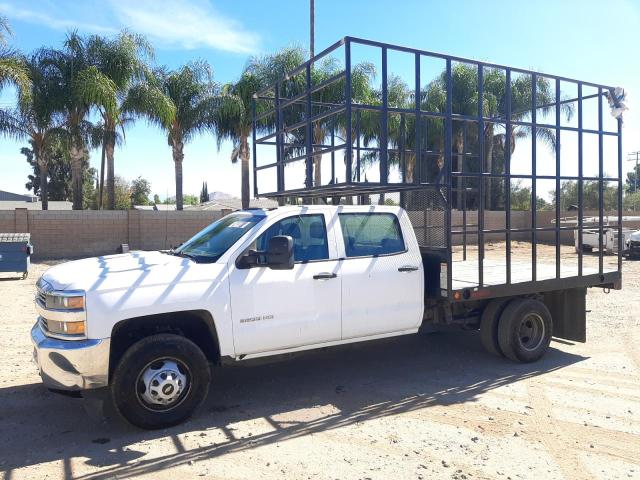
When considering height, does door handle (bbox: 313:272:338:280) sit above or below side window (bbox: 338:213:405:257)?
below

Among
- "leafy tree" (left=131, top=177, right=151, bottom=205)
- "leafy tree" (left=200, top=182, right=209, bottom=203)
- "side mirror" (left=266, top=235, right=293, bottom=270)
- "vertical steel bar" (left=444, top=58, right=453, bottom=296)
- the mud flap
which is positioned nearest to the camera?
"side mirror" (left=266, top=235, right=293, bottom=270)

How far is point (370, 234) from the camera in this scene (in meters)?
5.76

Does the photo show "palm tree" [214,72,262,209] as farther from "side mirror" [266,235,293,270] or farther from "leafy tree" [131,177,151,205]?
"leafy tree" [131,177,151,205]

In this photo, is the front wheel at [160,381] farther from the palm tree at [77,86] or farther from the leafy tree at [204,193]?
the leafy tree at [204,193]

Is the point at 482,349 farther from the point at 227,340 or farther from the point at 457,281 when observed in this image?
the point at 227,340

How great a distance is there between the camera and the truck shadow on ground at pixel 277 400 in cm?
423

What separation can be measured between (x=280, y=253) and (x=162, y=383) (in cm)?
143

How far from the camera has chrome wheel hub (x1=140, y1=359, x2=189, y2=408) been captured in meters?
4.57

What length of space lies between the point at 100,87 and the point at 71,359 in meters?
20.1

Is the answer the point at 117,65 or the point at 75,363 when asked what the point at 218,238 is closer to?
the point at 75,363

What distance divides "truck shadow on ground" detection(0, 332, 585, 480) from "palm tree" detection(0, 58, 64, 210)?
64.7ft

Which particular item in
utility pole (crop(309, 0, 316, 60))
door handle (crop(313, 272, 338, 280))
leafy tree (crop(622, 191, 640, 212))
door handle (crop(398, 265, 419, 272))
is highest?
utility pole (crop(309, 0, 316, 60))

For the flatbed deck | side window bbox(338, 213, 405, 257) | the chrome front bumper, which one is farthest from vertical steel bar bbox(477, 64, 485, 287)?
the chrome front bumper

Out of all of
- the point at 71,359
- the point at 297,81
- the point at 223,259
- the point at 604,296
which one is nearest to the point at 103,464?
the point at 71,359
